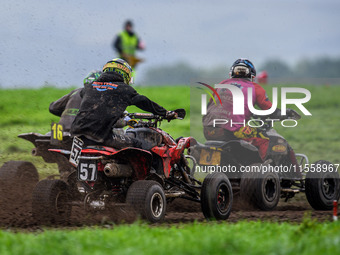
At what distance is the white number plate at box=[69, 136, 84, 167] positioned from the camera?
8469 millimetres

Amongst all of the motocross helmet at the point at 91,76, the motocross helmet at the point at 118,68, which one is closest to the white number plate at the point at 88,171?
the motocross helmet at the point at 118,68

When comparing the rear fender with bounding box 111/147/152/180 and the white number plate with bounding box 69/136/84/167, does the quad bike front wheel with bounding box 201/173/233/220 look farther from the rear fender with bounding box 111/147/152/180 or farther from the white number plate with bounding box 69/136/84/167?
the white number plate with bounding box 69/136/84/167

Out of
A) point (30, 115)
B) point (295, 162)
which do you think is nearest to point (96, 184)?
point (295, 162)

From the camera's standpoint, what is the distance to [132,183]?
8562 millimetres

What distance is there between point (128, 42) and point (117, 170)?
61.1 ft

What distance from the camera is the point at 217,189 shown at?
928 centimetres

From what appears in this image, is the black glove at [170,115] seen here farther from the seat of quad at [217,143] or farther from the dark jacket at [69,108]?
the dark jacket at [69,108]

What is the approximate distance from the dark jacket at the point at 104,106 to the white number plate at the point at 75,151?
0.14 metres

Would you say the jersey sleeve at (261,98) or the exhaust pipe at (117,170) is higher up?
the jersey sleeve at (261,98)

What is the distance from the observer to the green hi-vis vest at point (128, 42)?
26.5 metres

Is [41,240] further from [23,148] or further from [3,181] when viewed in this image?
[23,148]

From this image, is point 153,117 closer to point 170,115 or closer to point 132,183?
point 170,115

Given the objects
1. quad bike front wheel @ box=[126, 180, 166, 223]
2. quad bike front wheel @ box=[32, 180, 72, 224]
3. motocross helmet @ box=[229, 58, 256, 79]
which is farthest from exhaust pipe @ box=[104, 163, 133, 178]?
motocross helmet @ box=[229, 58, 256, 79]

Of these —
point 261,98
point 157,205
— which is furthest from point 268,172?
point 157,205
